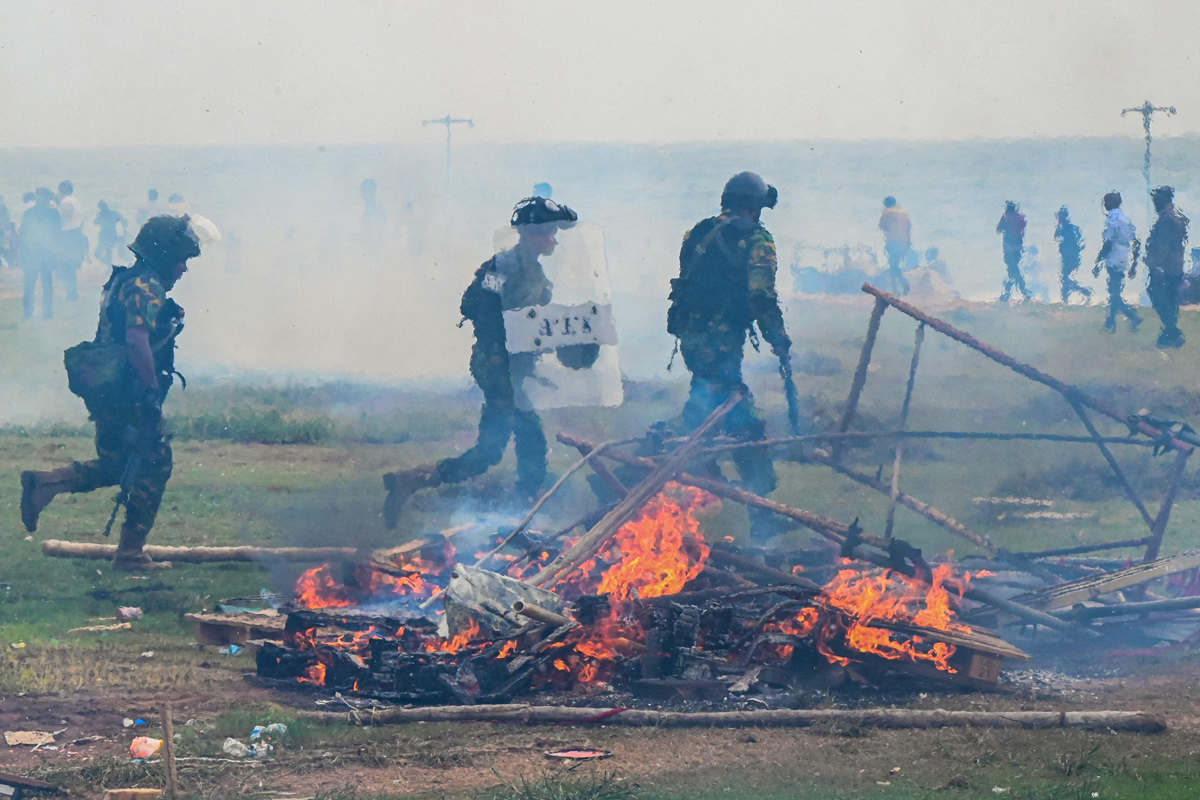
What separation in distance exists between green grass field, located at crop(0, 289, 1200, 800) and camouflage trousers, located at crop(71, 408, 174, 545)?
454mm

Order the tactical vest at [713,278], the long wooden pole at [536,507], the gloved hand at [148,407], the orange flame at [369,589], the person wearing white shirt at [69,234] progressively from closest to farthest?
the long wooden pole at [536,507], the orange flame at [369,589], the gloved hand at [148,407], the tactical vest at [713,278], the person wearing white shirt at [69,234]

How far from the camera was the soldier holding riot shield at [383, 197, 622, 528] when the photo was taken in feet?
33.1

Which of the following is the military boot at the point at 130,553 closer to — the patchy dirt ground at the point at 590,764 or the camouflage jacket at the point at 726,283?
the patchy dirt ground at the point at 590,764

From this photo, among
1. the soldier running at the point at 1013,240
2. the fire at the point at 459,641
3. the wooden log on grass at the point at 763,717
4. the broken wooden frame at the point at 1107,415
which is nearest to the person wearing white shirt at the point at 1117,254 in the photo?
the soldier running at the point at 1013,240

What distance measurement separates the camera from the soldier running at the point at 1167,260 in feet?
58.9

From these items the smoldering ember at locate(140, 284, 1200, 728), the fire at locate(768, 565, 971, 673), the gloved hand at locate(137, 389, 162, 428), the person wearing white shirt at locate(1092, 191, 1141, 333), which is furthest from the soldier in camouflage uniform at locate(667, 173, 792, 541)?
the person wearing white shirt at locate(1092, 191, 1141, 333)

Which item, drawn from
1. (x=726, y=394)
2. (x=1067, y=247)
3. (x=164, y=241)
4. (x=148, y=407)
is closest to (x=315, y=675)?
(x=148, y=407)

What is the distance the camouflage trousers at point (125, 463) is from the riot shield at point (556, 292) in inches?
109

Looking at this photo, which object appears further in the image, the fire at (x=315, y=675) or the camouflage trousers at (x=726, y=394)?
the camouflage trousers at (x=726, y=394)

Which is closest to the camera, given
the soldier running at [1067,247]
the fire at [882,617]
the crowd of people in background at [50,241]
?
the fire at [882,617]

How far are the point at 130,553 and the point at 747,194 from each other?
17.5 feet

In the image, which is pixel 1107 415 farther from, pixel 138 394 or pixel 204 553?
pixel 138 394

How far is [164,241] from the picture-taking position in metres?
9.52

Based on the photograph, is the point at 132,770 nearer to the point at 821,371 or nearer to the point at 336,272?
the point at 821,371
